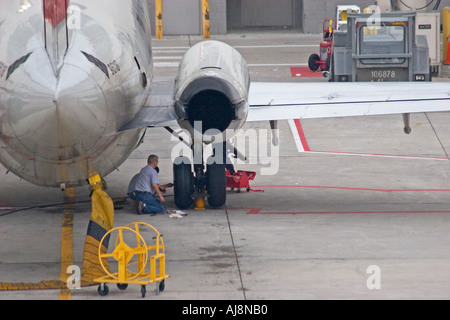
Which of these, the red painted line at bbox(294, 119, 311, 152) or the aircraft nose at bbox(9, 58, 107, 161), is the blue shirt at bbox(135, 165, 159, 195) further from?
the red painted line at bbox(294, 119, 311, 152)

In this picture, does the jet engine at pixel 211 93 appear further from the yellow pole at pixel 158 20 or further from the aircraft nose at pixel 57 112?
the yellow pole at pixel 158 20

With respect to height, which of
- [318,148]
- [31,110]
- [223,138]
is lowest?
[318,148]

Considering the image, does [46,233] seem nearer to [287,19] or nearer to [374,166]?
[374,166]

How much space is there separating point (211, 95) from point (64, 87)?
3526mm

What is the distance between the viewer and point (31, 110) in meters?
11.3

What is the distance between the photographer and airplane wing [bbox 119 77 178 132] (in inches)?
543

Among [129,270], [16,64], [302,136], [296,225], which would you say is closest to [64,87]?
[16,64]

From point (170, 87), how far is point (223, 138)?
2.99 metres

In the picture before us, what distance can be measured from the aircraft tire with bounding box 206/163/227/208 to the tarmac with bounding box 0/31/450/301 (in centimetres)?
25

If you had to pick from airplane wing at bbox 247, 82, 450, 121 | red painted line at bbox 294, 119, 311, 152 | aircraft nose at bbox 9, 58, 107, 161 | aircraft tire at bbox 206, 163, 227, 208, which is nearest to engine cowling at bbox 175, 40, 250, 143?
airplane wing at bbox 247, 82, 450, 121

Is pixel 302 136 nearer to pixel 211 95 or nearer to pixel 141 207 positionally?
pixel 141 207

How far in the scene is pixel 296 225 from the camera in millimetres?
15820

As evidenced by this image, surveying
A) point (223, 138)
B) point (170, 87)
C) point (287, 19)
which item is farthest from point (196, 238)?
point (287, 19)

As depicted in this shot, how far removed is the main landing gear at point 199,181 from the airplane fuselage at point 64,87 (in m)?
3.12
